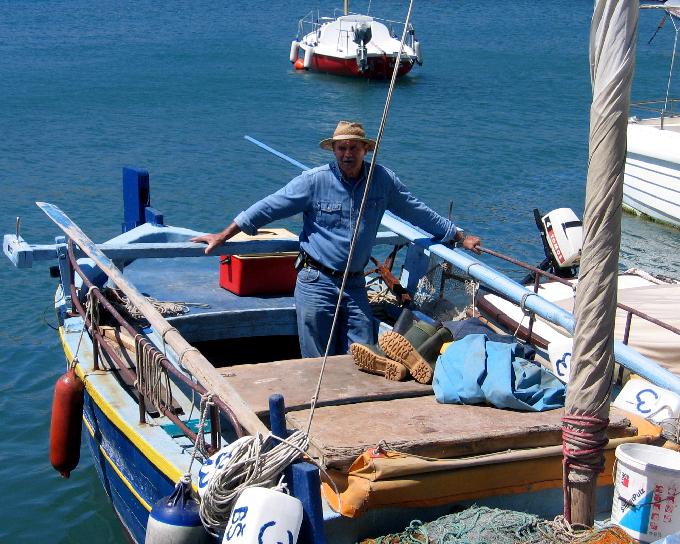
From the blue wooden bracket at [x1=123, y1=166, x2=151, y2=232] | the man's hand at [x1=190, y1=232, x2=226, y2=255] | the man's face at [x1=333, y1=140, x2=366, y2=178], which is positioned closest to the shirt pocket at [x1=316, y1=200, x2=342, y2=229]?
the man's face at [x1=333, y1=140, x2=366, y2=178]

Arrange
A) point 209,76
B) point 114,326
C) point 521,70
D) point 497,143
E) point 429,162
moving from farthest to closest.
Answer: point 521,70, point 209,76, point 497,143, point 429,162, point 114,326

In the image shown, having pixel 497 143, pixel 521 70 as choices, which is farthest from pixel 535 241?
pixel 521 70

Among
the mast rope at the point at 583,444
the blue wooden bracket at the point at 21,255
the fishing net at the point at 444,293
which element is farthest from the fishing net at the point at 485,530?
the blue wooden bracket at the point at 21,255

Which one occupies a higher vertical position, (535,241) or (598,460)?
(598,460)

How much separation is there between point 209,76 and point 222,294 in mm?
32282

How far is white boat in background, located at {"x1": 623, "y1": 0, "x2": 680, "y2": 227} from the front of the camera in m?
19.5

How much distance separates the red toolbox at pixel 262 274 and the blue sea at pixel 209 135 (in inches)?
95.6

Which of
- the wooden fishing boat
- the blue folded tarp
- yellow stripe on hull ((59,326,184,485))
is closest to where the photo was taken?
the wooden fishing boat

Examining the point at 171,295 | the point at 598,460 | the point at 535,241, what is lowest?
the point at 535,241

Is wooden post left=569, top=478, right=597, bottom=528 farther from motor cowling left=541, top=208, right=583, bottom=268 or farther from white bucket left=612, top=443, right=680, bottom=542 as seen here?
motor cowling left=541, top=208, right=583, bottom=268

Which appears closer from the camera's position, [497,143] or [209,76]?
[497,143]

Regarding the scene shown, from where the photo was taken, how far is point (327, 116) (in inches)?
1283

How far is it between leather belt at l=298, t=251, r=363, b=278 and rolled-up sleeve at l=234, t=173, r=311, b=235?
34cm

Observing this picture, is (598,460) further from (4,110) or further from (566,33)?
(566,33)
